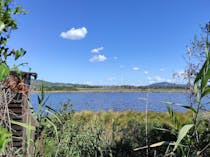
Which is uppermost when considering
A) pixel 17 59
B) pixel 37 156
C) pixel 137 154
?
pixel 17 59

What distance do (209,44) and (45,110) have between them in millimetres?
807

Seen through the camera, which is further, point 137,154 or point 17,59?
point 137,154

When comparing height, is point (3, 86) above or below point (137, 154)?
above

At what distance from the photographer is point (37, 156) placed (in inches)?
63.3

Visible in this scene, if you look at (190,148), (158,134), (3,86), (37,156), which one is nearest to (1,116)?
(3,86)

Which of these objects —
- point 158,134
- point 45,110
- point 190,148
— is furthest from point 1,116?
point 158,134

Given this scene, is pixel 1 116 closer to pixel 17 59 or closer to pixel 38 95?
pixel 38 95

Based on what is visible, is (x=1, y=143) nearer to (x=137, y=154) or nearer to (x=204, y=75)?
(x=204, y=75)

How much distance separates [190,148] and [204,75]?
38cm

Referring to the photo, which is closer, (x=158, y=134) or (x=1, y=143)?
(x=1, y=143)

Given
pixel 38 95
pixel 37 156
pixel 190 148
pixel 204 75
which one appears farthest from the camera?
pixel 37 156

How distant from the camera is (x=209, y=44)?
1.21 meters

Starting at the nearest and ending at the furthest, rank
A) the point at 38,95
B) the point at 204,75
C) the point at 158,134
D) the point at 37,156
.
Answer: the point at 204,75 → the point at 38,95 → the point at 37,156 → the point at 158,134

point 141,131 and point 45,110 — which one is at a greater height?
point 45,110
